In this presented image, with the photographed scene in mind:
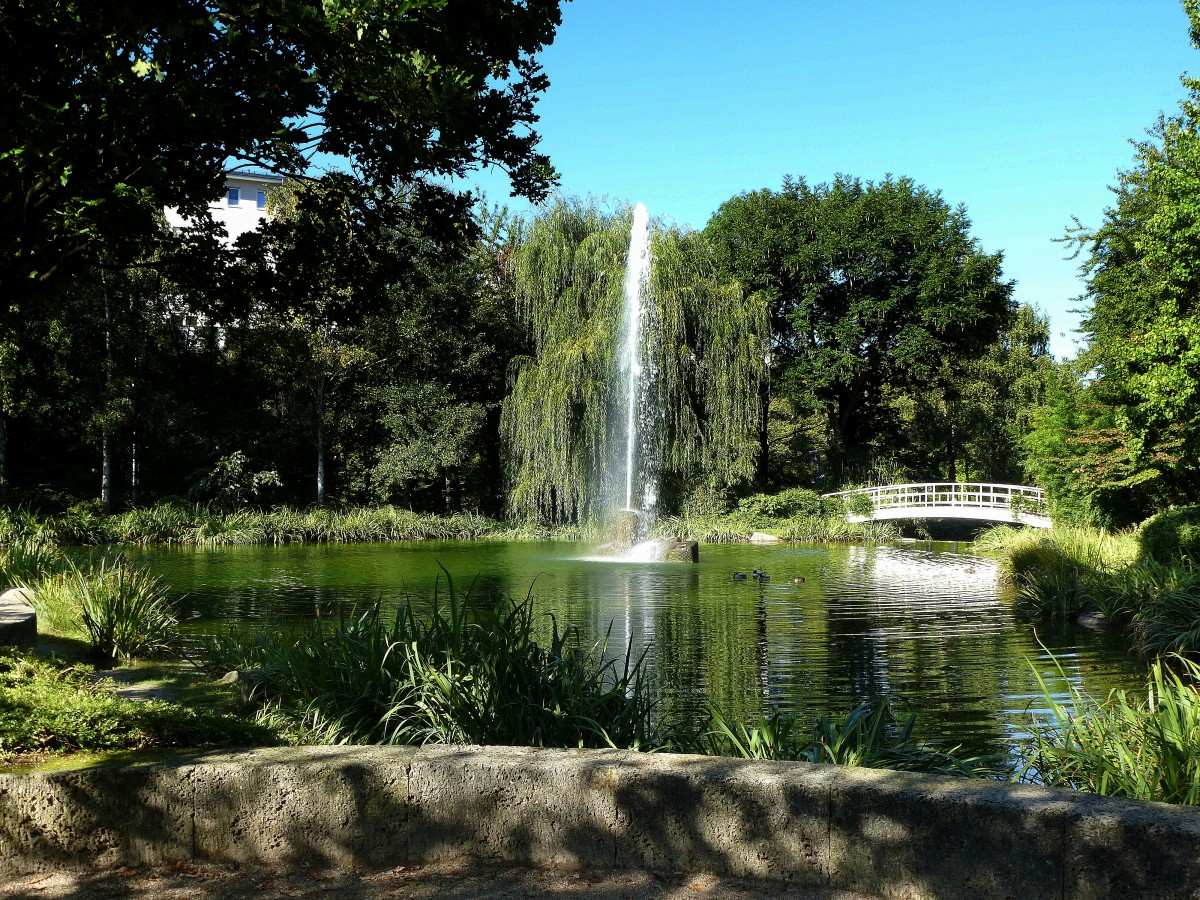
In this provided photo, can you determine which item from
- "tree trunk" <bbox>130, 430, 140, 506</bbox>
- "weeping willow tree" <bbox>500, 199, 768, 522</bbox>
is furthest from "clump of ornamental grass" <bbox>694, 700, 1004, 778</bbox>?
"tree trunk" <bbox>130, 430, 140, 506</bbox>

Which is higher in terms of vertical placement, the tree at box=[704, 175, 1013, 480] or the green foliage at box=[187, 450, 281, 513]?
the tree at box=[704, 175, 1013, 480]

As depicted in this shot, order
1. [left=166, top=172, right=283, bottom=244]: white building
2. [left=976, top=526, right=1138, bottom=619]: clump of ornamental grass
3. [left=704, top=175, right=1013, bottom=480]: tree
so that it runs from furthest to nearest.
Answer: [left=166, top=172, right=283, bottom=244]: white building
[left=704, top=175, right=1013, bottom=480]: tree
[left=976, top=526, right=1138, bottom=619]: clump of ornamental grass

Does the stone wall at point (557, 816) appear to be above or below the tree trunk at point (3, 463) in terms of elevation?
below

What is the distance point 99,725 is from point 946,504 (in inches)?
1264

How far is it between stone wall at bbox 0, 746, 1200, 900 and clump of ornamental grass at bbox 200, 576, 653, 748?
132cm

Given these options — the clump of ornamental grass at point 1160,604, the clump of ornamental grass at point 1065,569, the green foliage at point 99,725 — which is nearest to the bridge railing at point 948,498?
the clump of ornamental grass at point 1065,569

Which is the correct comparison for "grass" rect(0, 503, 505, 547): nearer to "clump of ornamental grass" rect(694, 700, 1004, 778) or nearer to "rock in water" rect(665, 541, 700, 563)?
"rock in water" rect(665, 541, 700, 563)

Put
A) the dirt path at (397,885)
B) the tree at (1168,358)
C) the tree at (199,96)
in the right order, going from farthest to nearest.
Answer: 1. the tree at (1168,358)
2. the tree at (199,96)
3. the dirt path at (397,885)

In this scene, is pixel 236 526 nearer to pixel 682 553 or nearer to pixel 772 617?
pixel 682 553

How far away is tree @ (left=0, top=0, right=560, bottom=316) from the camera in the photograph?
562 centimetres

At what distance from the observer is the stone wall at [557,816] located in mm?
3047

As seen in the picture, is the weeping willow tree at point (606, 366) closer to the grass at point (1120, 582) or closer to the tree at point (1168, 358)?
the tree at point (1168, 358)

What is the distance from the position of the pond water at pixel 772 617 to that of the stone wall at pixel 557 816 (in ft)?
10.3

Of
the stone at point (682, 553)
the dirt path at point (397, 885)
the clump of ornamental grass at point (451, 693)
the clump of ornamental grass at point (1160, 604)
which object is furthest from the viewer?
the stone at point (682, 553)
